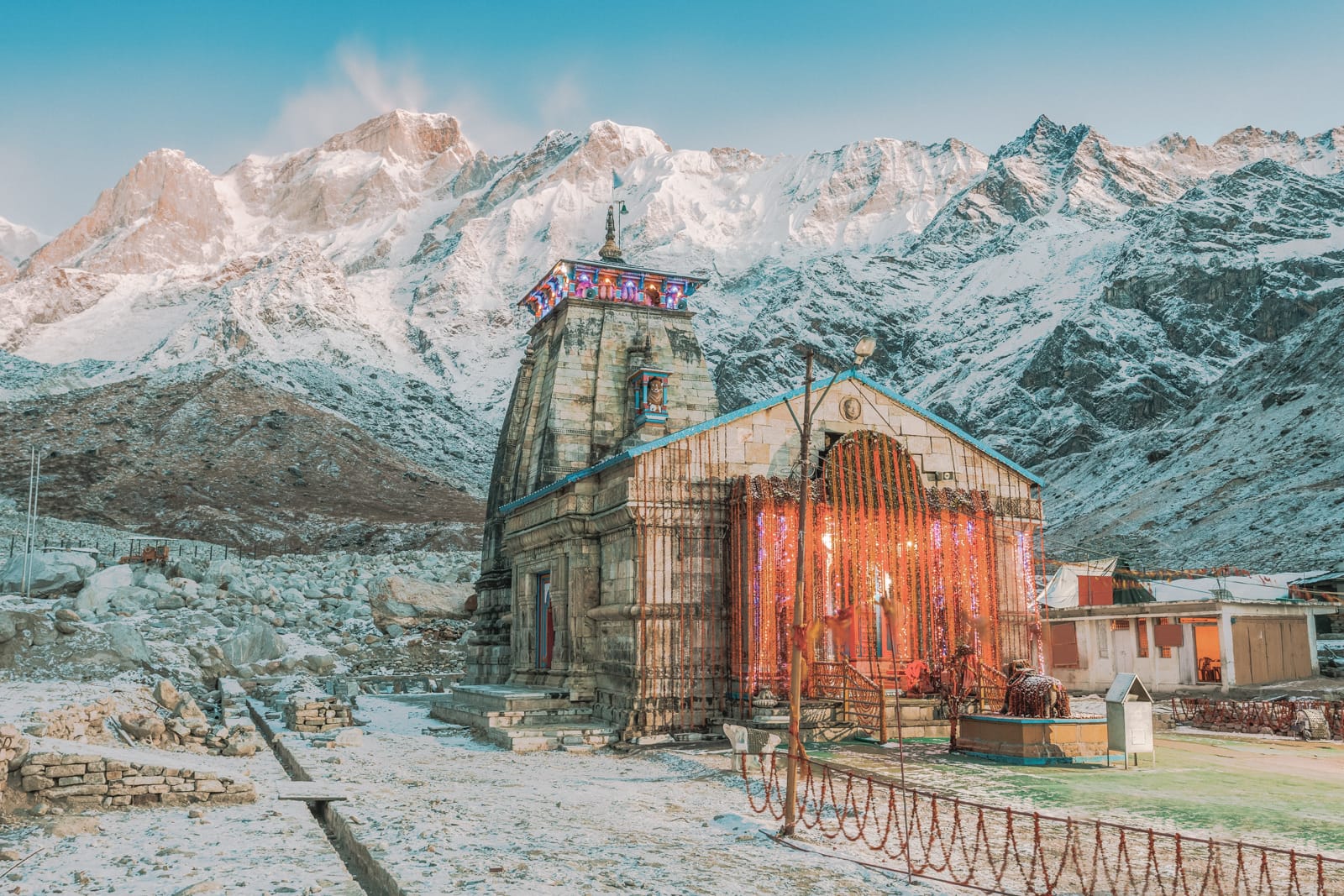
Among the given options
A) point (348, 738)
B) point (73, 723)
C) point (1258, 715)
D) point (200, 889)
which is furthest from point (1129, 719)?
point (73, 723)

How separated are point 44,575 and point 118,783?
24.7 metres

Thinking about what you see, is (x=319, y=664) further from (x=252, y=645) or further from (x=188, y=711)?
(x=188, y=711)

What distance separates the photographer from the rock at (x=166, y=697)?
20453 millimetres

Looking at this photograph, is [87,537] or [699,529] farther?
[87,537]

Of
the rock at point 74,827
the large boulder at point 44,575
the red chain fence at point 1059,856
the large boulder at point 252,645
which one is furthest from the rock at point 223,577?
the red chain fence at point 1059,856

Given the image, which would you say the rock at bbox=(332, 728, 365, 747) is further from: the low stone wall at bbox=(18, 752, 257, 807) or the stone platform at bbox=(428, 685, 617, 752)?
the low stone wall at bbox=(18, 752, 257, 807)

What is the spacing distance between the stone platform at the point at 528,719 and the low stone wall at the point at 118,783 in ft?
20.4

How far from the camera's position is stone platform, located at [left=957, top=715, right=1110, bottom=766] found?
15.6 m

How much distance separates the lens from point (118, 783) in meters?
12.6

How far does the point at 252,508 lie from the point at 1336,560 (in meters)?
76.6

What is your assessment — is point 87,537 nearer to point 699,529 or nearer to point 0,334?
point 699,529

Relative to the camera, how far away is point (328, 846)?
10961mm

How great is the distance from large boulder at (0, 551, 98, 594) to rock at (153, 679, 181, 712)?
15.4 meters

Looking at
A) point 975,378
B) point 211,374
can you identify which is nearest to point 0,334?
point 211,374
